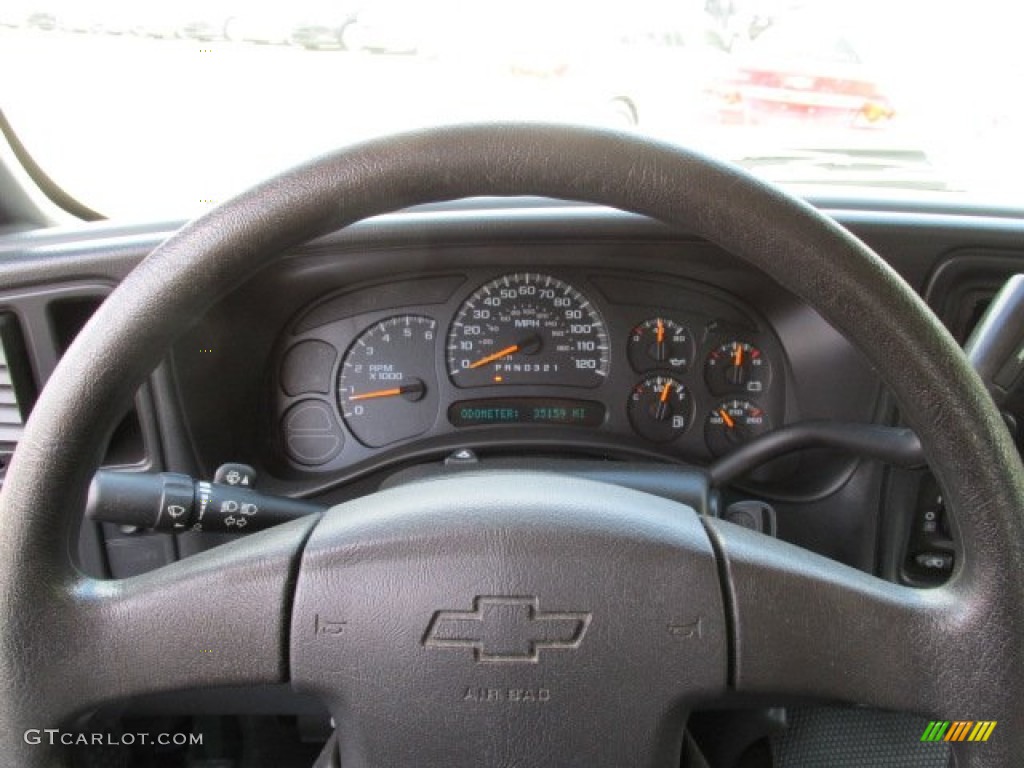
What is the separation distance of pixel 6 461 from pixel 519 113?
1.61 m

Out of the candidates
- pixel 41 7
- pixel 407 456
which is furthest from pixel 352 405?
pixel 41 7

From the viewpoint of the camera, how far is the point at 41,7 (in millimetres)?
2266

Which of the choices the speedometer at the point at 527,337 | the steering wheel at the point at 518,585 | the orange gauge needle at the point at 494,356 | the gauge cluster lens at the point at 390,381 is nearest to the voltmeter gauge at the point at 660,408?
the speedometer at the point at 527,337

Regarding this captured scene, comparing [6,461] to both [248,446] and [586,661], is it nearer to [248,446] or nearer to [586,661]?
[248,446]

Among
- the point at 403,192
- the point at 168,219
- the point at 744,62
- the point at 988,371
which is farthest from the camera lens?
the point at 744,62

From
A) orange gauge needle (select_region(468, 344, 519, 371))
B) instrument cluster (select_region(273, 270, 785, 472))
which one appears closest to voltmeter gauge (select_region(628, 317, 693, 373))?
instrument cluster (select_region(273, 270, 785, 472))

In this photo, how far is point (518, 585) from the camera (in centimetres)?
98

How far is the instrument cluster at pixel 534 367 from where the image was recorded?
7.20 ft

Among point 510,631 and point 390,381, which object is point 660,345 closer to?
point 390,381

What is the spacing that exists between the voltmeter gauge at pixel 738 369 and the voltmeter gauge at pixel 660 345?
6cm

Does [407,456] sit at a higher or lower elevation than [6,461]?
lower

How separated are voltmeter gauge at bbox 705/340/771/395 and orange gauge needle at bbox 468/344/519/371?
44 cm

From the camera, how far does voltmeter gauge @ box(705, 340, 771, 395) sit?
2213 mm

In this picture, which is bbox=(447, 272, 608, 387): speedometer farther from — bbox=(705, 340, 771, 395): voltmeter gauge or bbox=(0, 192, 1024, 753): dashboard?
bbox=(705, 340, 771, 395): voltmeter gauge
